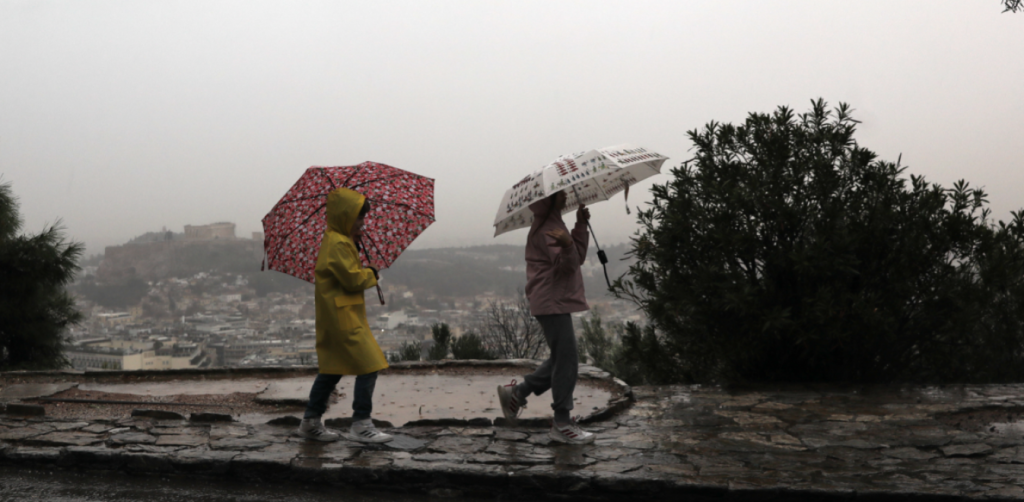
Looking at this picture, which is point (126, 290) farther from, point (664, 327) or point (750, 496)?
point (750, 496)

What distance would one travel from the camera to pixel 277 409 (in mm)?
7254

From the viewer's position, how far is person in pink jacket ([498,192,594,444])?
508 centimetres

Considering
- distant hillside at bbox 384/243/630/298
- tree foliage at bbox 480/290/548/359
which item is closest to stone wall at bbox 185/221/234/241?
distant hillside at bbox 384/243/630/298

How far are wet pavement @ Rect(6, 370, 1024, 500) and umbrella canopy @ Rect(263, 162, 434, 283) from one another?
1.37m

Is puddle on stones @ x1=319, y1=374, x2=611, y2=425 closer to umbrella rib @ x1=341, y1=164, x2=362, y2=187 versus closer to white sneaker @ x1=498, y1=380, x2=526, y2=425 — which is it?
white sneaker @ x1=498, y1=380, x2=526, y2=425

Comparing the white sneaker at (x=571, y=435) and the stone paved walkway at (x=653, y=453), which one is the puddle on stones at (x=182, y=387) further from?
the white sneaker at (x=571, y=435)

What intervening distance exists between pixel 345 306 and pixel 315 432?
1.07 meters

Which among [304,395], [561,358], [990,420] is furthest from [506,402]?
[990,420]

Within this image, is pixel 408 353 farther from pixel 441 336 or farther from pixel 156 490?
pixel 156 490

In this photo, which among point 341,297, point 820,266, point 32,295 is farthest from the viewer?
point 32,295

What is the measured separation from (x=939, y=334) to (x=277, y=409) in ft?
21.7

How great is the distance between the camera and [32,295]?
476 inches

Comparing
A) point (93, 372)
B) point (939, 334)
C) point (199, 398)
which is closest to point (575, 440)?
point (939, 334)

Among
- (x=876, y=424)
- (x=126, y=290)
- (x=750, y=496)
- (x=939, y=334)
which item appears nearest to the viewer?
(x=750, y=496)
